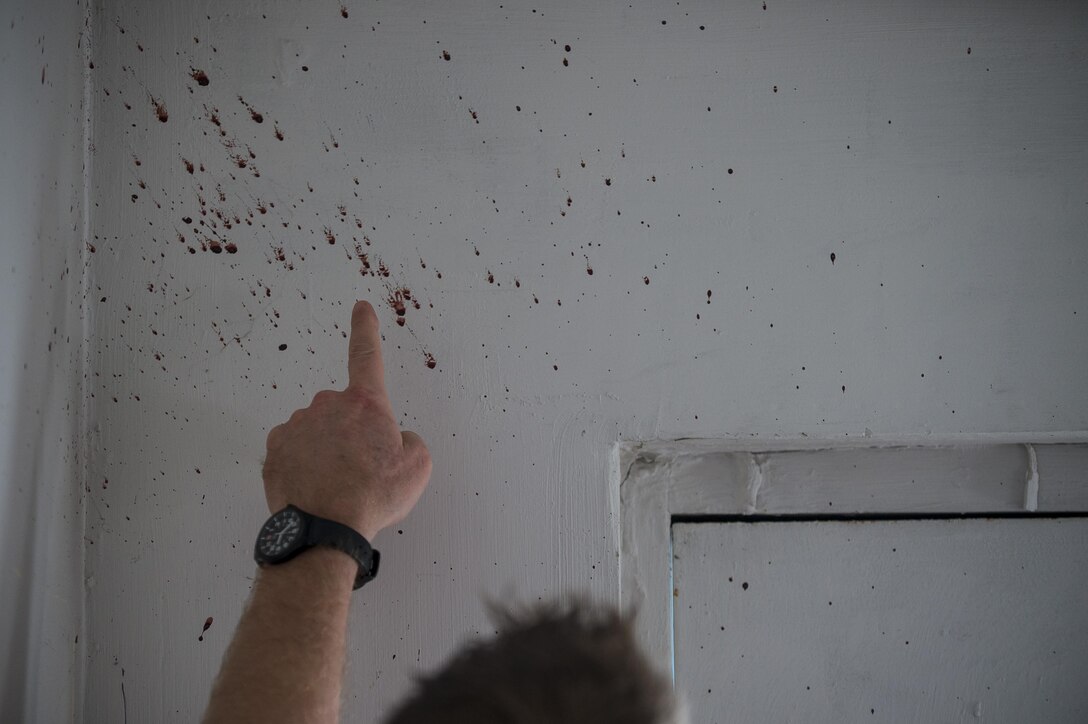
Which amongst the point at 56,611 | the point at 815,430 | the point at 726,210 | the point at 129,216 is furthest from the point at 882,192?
the point at 56,611

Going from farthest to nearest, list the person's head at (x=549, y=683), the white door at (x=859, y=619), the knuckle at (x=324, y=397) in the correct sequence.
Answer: the white door at (x=859, y=619), the knuckle at (x=324, y=397), the person's head at (x=549, y=683)

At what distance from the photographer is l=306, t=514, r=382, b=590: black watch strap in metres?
0.68

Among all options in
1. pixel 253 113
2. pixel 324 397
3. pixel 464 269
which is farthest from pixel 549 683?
pixel 253 113

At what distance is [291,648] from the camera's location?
63 cm

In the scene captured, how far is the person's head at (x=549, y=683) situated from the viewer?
0.51m

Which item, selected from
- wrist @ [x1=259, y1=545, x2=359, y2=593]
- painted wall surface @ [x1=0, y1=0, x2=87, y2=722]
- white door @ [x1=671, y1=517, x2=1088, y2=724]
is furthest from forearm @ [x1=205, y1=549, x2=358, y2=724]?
white door @ [x1=671, y1=517, x2=1088, y2=724]

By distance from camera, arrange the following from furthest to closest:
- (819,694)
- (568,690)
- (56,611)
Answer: (819,694) → (56,611) → (568,690)

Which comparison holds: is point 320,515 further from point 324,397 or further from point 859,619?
point 859,619

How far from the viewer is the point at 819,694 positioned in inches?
36.8

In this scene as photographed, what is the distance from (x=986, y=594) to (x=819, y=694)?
27 cm

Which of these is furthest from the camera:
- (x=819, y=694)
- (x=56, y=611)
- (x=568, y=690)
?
(x=819, y=694)

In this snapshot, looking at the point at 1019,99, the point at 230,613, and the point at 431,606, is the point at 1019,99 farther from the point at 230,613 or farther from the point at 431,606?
the point at 230,613

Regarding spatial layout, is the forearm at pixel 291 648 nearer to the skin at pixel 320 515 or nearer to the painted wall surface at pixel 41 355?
the skin at pixel 320 515

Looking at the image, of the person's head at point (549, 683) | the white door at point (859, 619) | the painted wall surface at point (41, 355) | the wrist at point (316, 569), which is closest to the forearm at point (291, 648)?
the wrist at point (316, 569)
